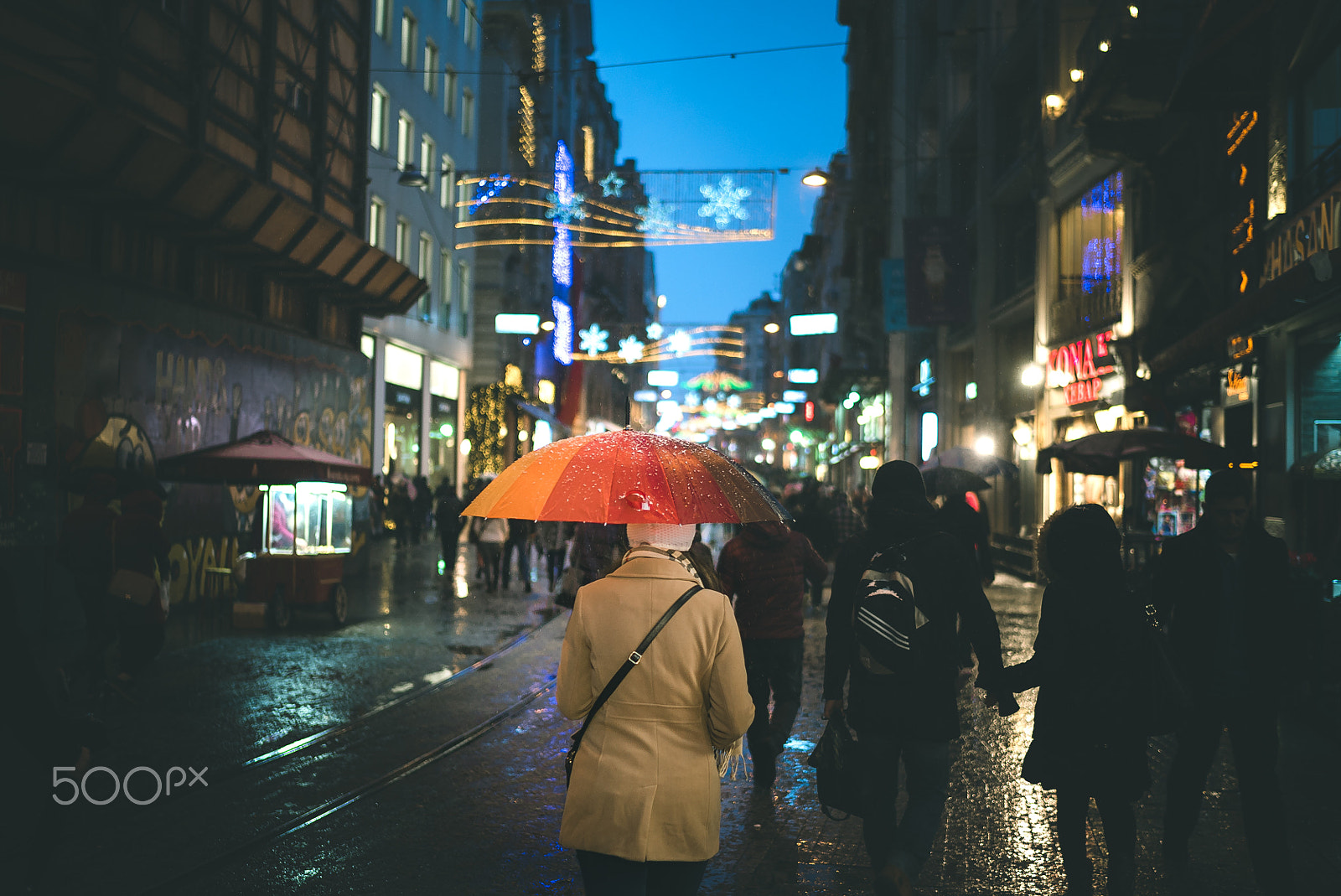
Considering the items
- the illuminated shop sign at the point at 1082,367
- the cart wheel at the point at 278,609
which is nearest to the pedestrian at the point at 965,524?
the cart wheel at the point at 278,609

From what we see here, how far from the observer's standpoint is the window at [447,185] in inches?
1275

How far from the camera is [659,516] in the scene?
138 inches

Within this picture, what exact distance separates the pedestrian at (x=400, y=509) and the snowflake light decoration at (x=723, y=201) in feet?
36.6

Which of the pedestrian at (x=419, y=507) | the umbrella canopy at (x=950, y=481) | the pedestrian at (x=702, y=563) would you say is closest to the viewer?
the pedestrian at (x=702, y=563)

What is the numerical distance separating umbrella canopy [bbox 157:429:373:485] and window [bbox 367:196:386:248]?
14450 millimetres

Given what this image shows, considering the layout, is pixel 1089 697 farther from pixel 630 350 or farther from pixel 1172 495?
pixel 630 350

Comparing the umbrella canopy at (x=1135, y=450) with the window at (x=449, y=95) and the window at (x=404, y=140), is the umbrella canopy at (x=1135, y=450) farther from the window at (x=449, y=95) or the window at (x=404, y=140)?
the window at (x=449, y=95)

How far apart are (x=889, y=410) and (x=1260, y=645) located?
1489 inches

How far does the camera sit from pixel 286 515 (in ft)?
46.8

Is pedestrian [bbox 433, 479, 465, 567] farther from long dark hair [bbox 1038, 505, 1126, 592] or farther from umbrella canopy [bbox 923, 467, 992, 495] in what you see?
long dark hair [bbox 1038, 505, 1126, 592]

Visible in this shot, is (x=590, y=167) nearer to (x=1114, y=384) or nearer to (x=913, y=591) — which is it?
(x=1114, y=384)

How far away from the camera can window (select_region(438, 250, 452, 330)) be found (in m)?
33.0

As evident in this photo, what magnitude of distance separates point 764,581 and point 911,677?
2198 millimetres

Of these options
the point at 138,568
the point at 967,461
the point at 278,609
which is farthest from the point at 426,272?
the point at 138,568
